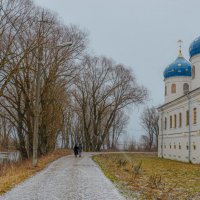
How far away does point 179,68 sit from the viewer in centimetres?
4884

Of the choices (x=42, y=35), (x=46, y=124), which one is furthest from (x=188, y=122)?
(x=42, y=35)

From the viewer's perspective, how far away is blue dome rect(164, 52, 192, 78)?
48500 mm

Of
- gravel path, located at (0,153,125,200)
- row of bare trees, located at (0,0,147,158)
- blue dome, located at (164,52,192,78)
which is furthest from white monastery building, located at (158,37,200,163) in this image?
gravel path, located at (0,153,125,200)

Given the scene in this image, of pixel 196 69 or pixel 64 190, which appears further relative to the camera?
pixel 196 69

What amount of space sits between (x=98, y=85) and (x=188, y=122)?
21413 millimetres

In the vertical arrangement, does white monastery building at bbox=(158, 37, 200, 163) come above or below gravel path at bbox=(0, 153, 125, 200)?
above

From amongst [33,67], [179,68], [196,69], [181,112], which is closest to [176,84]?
[179,68]

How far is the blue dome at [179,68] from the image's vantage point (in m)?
48.5

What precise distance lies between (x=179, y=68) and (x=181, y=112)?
8086 mm

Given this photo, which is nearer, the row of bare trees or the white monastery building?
the row of bare trees

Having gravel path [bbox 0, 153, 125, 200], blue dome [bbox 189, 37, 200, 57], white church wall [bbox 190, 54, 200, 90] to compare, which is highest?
blue dome [bbox 189, 37, 200, 57]

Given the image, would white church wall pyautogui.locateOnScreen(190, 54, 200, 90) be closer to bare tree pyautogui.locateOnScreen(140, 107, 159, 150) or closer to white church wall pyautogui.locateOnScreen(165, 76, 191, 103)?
white church wall pyautogui.locateOnScreen(165, 76, 191, 103)

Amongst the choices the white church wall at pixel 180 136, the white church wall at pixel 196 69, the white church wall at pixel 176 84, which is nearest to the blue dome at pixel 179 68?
the white church wall at pixel 176 84

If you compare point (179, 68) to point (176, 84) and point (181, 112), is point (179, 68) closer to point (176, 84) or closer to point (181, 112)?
point (176, 84)
